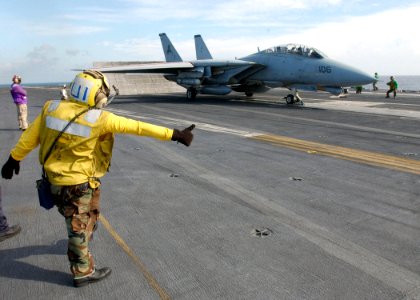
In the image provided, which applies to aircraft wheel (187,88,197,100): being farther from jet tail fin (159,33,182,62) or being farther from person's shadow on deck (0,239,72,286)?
person's shadow on deck (0,239,72,286)

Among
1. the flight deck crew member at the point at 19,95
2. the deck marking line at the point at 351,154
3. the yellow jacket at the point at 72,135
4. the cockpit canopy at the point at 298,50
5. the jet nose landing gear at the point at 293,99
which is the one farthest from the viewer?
the jet nose landing gear at the point at 293,99

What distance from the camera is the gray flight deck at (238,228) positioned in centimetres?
323

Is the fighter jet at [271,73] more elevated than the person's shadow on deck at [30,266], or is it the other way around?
the fighter jet at [271,73]

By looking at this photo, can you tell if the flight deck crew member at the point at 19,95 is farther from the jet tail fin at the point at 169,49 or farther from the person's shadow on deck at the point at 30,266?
the jet tail fin at the point at 169,49

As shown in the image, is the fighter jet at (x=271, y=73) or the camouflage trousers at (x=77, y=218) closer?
the camouflage trousers at (x=77, y=218)

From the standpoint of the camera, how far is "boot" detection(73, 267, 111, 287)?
10.6 feet

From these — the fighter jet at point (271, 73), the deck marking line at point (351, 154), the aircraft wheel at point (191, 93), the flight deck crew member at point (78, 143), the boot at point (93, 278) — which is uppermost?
the fighter jet at point (271, 73)

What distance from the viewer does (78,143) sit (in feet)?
10.1

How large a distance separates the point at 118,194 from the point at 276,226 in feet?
9.25

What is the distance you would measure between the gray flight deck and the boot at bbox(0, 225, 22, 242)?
0.09 meters

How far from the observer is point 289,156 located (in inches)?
330

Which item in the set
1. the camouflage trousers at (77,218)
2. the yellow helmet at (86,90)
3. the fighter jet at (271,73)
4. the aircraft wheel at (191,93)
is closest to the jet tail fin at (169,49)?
the fighter jet at (271,73)

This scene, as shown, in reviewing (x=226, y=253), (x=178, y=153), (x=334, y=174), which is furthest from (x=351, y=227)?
(x=178, y=153)

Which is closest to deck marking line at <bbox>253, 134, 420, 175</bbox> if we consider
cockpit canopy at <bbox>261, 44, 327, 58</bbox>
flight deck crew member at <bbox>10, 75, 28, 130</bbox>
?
flight deck crew member at <bbox>10, 75, 28, 130</bbox>
